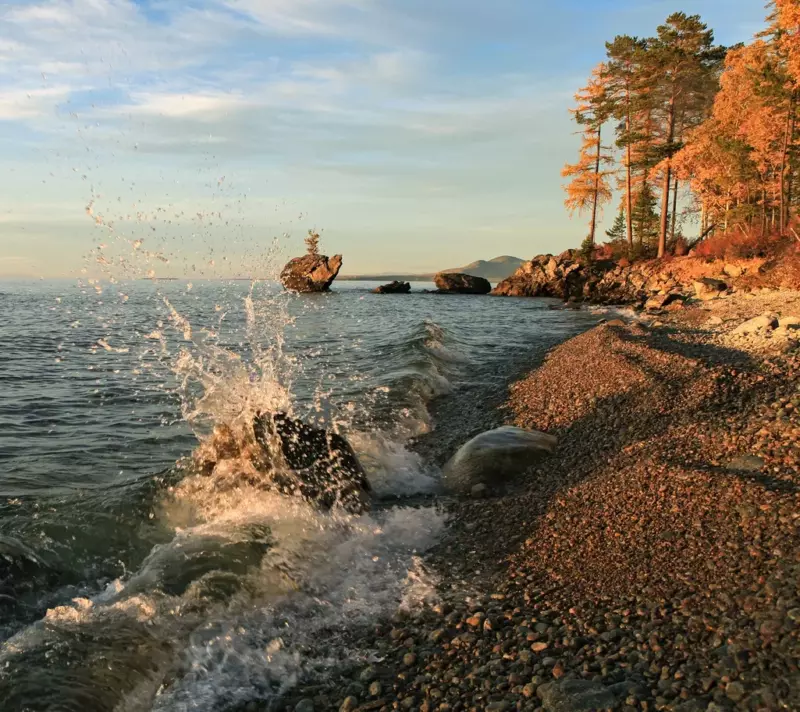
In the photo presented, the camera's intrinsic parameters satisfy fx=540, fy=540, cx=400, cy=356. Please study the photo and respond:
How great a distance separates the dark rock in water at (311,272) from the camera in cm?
8775

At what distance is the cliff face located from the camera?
139ft

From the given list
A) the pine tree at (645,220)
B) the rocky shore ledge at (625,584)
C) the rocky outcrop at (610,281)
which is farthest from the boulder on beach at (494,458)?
the pine tree at (645,220)

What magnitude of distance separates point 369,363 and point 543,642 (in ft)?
58.5

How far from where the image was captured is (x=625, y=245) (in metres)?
63.1

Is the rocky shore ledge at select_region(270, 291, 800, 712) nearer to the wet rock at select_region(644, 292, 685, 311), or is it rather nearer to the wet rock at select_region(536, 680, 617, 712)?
the wet rock at select_region(536, 680, 617, 712)

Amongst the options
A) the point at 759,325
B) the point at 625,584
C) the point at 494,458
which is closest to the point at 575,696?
the point at 625,584

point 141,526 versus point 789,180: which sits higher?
point 789,180

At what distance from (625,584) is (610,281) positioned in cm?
5341

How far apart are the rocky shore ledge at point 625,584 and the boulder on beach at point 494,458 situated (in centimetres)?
30

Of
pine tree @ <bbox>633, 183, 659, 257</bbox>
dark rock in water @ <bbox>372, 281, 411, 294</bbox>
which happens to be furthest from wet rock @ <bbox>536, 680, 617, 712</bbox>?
dark rock in water @ <bbox>372, 281, 411, 294</bbox>

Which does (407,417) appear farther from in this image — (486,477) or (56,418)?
(56,418)

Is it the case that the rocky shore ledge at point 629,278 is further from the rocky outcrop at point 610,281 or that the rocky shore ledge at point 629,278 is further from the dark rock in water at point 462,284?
the dark rock in water at point 462,284

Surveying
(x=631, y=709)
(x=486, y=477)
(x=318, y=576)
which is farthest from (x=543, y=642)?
(x=486, y=477)

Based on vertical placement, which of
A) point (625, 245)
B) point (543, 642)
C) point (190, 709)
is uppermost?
point (625, 245)
